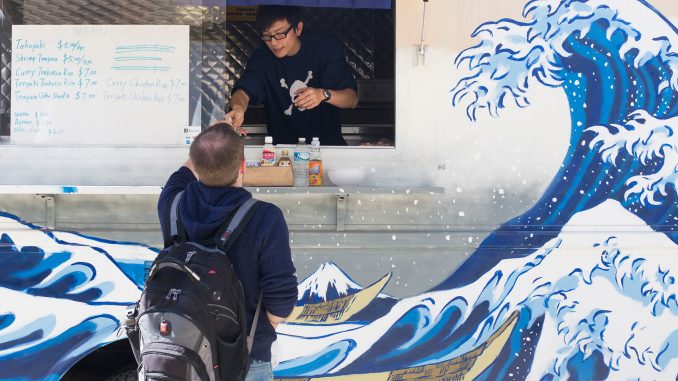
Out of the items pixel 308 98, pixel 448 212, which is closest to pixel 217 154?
pixel 448 212

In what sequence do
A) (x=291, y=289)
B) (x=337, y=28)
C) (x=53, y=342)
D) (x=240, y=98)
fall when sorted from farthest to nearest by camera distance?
(x=337, y=28)
(x=240, y=98)
(x=53, y=342)
(x=291, y=289)

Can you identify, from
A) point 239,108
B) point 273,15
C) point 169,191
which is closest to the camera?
point 169,191

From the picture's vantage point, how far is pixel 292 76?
15.8ft

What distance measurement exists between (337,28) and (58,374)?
3.56 meters

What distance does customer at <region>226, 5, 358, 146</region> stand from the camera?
4.68 metres

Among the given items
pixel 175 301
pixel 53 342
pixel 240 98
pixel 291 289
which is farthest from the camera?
pixel 240 98

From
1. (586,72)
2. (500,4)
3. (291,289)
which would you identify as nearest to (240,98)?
(500,4)

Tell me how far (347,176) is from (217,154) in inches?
50.4

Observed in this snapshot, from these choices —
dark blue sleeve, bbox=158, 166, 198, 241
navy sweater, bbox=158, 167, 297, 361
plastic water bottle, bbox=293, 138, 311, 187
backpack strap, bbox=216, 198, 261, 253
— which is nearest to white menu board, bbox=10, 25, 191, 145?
plastic water bottle, bbox=293, 138, 311, 187

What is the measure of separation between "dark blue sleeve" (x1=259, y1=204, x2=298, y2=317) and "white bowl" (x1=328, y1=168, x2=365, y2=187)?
1.17 meters

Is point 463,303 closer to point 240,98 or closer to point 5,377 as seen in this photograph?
point 240,98

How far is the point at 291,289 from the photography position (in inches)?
106

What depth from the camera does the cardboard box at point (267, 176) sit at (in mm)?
3795

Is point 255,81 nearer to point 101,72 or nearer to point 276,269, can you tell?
point 101,72
